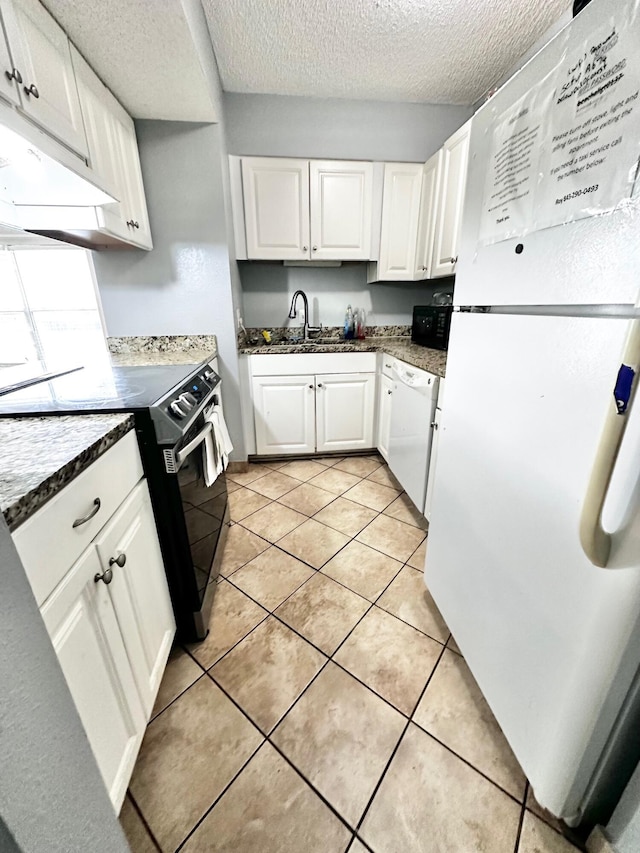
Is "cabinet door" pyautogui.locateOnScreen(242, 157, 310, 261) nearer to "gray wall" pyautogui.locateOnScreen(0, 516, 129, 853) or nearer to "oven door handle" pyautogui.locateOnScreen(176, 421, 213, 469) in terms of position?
"oven door handle" pyautogui.locateOnScreen(176, 421, 213, 469)

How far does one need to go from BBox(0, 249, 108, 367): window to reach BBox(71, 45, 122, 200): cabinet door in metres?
1.23

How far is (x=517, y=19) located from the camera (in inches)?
69.2

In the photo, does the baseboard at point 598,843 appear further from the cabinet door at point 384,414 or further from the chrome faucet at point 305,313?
the chrome faucet at point 305,313

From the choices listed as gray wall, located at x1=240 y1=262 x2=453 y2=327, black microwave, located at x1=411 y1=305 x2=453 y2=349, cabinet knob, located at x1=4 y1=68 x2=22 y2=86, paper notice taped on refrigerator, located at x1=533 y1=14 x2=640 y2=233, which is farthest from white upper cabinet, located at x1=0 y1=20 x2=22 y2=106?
black microwave, located at x1=411 y1=305 x2=453 y2=349

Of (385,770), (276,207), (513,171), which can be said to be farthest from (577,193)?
(276,207)

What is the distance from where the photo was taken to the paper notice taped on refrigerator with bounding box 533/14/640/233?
0.54m

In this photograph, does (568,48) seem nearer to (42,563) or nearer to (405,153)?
(42,563)

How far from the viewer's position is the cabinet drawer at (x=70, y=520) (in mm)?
565

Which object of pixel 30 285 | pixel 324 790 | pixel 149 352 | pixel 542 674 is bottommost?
pixel 324 790

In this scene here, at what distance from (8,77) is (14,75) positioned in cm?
3

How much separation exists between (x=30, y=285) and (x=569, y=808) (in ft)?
13.3

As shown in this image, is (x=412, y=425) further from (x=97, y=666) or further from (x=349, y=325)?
(x=97, y=666)

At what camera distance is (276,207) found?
2445 mm

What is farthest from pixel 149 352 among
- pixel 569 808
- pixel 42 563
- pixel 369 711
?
pixel 569 808
